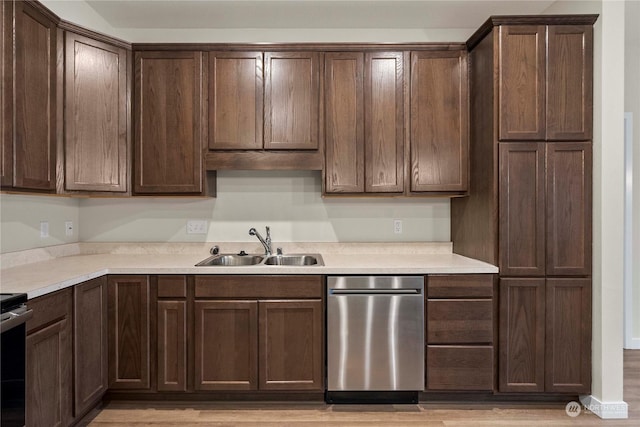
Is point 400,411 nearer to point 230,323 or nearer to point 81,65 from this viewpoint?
point 230,323

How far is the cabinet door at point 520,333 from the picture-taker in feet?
8.43

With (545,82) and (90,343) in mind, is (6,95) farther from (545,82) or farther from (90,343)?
(545,82)

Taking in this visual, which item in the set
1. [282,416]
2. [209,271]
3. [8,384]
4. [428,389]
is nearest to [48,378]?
[8,384]

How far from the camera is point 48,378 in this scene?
199 cm

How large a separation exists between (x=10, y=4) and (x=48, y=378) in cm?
184

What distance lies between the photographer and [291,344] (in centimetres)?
259

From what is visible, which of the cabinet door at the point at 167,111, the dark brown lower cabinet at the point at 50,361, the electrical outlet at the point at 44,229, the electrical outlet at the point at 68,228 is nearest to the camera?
the dark brown lower cabinet at the point at 50,361

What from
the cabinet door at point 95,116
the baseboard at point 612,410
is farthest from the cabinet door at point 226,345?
the baseboard at point 612,410

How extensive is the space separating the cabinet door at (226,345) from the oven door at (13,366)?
38.7 inches

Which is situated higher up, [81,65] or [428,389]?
[81,65]

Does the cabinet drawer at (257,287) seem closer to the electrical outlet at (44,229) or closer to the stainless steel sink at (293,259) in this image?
the stainless steel sink at (293,259)

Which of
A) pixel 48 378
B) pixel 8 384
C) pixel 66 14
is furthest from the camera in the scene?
pixel 66 14

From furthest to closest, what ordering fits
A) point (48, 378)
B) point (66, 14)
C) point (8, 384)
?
1. point (66, 14)
2. point (48, 378)
3. point (8, 384)

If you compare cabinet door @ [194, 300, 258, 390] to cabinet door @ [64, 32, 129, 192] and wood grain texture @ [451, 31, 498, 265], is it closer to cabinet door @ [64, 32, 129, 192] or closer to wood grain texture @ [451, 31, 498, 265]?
cabinet door @ [64, 32, 129, 192]
